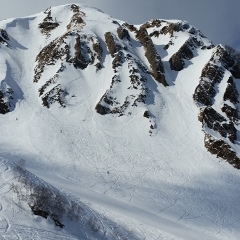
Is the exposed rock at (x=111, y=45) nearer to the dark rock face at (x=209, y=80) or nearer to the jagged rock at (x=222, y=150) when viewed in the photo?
the dark rock face at (x=209, y=80)

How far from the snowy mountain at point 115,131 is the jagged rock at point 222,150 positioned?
14 centimetres

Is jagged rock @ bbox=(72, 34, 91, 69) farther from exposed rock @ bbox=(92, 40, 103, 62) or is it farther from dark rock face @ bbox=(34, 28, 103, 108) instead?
exposed rock @ bbox=(92, 40, 103, 62)

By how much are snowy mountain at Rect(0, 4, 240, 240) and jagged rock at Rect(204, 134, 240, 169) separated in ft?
0.45

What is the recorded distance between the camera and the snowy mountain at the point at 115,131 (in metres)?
19.2

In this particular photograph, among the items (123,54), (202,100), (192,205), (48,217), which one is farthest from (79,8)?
(48,217)

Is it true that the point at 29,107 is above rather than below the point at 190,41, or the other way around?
below

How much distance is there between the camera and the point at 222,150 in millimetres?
38438

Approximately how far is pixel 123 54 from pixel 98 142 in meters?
21.9

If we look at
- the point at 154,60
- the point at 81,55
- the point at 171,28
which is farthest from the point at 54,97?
the point at 171,28

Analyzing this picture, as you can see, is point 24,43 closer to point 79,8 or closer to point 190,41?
point 79,8

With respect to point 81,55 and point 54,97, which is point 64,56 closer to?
point 81,55

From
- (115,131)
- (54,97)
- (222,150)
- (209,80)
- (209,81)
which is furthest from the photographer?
(209,80)

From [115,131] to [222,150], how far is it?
13768mm

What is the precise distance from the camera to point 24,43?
6112 centimetres
